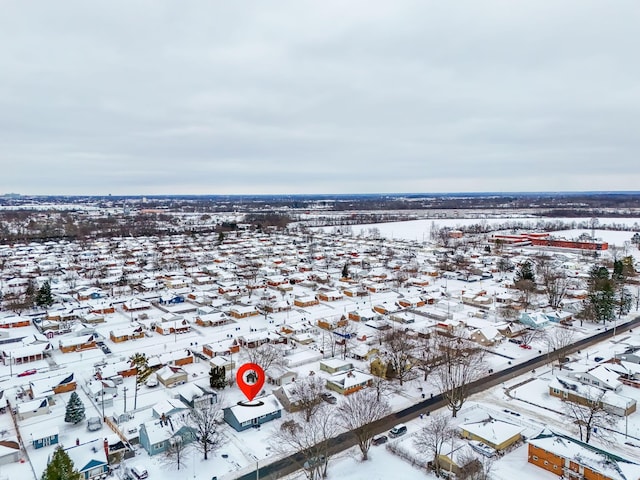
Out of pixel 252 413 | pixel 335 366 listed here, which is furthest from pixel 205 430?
pixel 335 366

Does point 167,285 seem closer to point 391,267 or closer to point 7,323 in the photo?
Result: point 7,323

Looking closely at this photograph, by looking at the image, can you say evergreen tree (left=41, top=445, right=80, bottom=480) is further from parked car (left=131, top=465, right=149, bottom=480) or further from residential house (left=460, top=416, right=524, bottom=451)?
residential house (left=460, top=416, right=524, bottom=451)

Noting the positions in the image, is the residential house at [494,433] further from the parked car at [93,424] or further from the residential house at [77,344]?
the residential house at [77,344]

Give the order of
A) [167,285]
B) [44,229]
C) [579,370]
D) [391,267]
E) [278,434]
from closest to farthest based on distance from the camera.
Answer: [278,434]
[579,370]
[167,285]
[391,267]
[44,229]

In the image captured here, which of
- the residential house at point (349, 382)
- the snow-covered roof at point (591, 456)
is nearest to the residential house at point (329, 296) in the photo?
the residential house at point (349, 382)

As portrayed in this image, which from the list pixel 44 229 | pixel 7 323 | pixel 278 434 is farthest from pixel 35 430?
pixel 44 229

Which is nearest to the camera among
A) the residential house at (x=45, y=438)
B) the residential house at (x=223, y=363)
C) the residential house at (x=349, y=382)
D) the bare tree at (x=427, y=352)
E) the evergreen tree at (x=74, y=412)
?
the residential house at (x=45, y=438)
